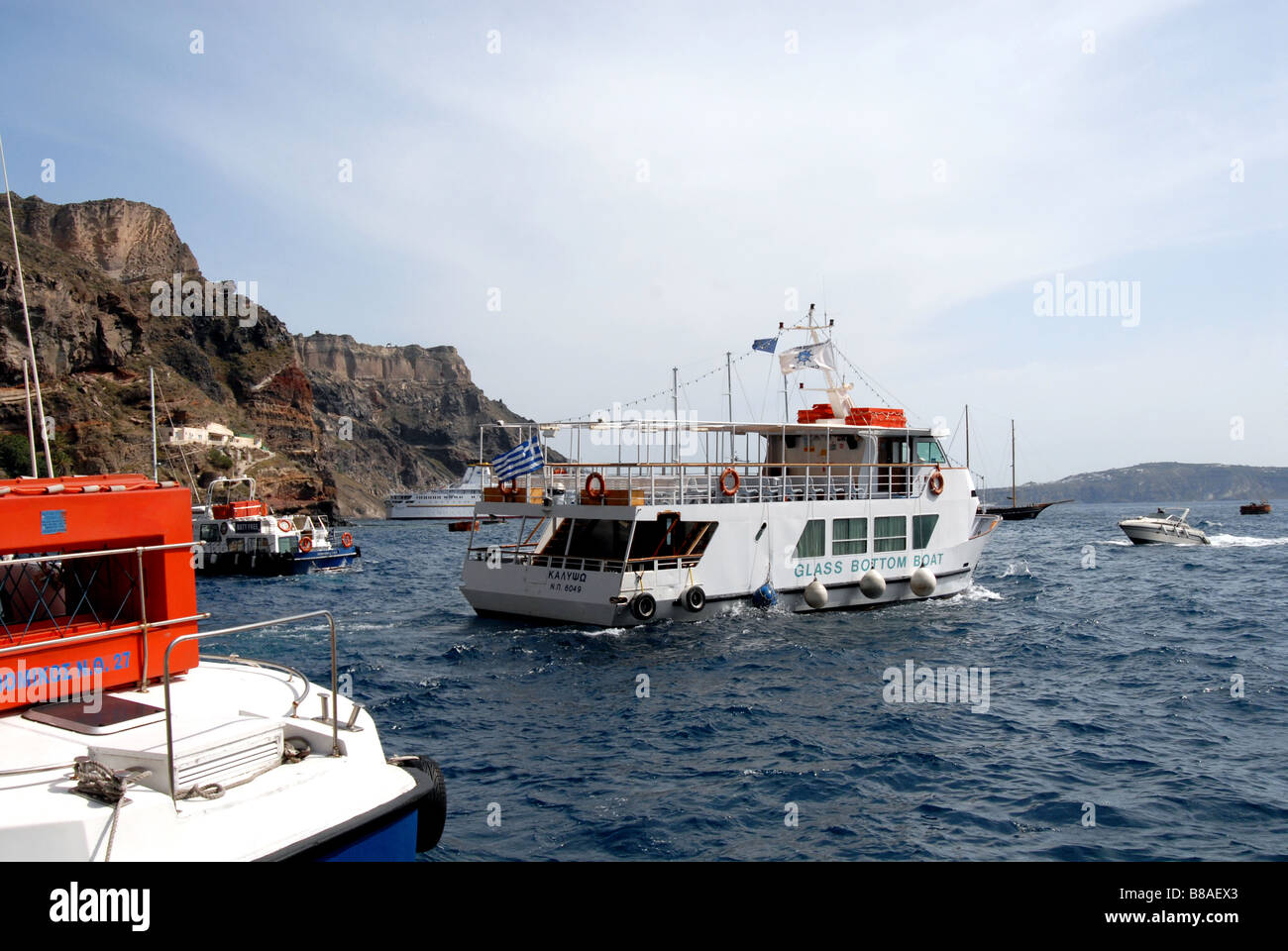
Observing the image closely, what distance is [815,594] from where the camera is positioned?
2389cm

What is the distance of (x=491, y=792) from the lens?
1094 centimetres

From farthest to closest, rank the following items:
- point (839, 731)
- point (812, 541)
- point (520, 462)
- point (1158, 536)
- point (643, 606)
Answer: point (1158, 536)
point (812, 541)
point (520, 462)
point (643, 606)
point (839, 731)

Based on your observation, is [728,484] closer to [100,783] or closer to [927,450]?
[927,450]

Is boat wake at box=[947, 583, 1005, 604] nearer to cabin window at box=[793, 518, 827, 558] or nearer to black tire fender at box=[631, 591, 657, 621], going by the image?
cabin window at box=[793, 518, 827, 558]

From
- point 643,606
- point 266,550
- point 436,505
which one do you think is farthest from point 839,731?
point 436,505

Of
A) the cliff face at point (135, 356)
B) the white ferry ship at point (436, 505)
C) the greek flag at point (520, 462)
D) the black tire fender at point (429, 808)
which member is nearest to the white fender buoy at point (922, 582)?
the greek flag at point (520, 462)

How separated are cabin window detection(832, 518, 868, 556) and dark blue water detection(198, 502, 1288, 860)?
1923 millimetres

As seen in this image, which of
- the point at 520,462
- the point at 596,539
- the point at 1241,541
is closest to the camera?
the point at 520,462

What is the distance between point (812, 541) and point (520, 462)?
339 inches

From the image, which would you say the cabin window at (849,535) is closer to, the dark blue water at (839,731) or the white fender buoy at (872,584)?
the white fender buoy at (872,584)

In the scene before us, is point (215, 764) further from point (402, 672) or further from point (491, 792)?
point (402, 672)

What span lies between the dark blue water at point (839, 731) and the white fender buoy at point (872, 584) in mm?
604
